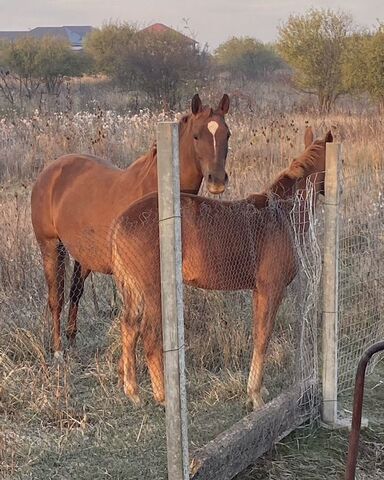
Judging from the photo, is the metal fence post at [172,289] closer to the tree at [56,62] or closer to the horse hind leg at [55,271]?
the horse hind leg at [55,271]

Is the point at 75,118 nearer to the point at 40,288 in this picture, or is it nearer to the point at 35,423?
the point at 40,288

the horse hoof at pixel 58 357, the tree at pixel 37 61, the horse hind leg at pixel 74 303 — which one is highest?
the tree at pixel 37 61

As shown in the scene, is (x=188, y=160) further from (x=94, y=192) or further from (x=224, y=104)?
(x=94, y=192)

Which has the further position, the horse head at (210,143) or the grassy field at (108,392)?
the horse head at (210,143)

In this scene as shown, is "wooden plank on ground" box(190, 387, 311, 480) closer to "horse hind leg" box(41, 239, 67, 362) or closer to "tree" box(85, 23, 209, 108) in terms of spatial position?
"horse hind leg" box(41, 239, 67, 362)

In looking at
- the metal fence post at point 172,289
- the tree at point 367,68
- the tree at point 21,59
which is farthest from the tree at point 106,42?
the metal fence post at point 172,289

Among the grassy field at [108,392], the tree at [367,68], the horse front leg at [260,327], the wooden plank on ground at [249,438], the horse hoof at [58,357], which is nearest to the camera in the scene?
the wooden plank on ground at [249,438]

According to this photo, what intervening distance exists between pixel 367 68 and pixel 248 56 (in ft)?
97.8

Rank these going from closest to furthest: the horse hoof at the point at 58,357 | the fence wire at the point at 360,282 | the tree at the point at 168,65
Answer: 1. the horse hoof at the point at 58,357
2. the fence wire at the point at 360,282
3. the tree at the point at 168,65

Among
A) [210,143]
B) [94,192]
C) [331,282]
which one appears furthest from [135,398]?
[210,143]

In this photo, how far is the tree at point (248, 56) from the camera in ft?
155

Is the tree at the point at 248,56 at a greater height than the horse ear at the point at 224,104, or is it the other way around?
the tree at the point at 248,56

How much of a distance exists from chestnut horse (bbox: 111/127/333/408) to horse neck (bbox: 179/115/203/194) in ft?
1.82

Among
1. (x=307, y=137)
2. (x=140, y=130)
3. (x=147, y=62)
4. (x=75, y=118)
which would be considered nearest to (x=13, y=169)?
(x=75, y=118)
